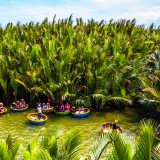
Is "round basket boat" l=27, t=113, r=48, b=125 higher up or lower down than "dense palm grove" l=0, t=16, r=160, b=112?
lower down

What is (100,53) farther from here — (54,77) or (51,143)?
(51,143)

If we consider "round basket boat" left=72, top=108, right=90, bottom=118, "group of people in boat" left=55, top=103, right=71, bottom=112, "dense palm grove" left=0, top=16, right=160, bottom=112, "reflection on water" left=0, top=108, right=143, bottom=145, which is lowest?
"reflection on water" left=0, top=108, right=143, bottom=145

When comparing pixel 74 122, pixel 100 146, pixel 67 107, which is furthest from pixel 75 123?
pixel 100 146

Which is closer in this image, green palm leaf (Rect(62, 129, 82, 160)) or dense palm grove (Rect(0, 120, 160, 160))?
dense palm grove (Rect(0, 120, 160, 160))

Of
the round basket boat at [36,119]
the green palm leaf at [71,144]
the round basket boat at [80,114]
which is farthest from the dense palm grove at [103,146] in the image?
the round basket boat at [80,114]

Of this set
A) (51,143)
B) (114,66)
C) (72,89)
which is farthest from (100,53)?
(51,143)

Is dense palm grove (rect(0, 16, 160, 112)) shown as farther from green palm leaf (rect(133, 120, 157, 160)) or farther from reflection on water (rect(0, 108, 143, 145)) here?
→ green palm leaf (rect(133, 120, 157, 160))

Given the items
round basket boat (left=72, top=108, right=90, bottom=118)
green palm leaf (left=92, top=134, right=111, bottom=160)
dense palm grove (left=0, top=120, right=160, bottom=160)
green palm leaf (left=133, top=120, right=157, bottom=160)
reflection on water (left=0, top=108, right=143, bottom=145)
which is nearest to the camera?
green palm leaf (left=133, top=120, right=157, bottom=160)

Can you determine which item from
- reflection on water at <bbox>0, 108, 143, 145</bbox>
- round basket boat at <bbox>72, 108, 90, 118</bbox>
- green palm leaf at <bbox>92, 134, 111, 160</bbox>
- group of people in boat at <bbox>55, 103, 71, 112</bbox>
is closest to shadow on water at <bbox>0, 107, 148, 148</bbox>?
reflection on water at <bbox>0, 108, 143, 145</bbox>

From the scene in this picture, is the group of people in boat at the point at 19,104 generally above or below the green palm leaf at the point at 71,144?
below

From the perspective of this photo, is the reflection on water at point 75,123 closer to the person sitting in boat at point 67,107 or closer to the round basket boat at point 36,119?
the round basket boat at point 36,119
